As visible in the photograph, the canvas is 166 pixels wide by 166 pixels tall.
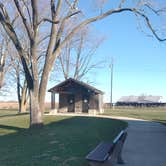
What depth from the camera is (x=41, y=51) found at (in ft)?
135

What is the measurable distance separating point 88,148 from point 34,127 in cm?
800

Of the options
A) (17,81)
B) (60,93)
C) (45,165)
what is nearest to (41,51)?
(60,93)

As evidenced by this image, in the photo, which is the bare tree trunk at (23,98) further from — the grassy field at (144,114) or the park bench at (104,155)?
the park bench at (104,155)

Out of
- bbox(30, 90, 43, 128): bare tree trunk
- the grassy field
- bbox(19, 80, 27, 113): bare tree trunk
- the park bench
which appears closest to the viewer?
the park bench

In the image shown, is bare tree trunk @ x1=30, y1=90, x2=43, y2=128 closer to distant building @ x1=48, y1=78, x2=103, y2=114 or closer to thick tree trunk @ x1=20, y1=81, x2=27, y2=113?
distant building @ x1=48, y1=78, x2=103, y2=114

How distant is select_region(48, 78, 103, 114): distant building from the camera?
146 ft

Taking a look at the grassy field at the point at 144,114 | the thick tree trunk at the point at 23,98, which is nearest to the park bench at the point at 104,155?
the grassy field at the point at 144,114

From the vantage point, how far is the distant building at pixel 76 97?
44594mm

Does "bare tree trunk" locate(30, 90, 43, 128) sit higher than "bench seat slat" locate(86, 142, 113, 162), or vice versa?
"bare tree trunk" locate(30, 90, 43, 128)

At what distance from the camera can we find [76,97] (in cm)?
4562

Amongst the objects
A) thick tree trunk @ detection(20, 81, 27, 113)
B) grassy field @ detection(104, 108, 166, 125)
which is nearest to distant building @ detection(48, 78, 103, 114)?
grassy field @ detection(104, 108, 166, 125)

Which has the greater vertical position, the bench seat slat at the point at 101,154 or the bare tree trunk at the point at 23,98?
the bare tree trunk at the point at 23,98

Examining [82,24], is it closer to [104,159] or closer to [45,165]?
[45,165]

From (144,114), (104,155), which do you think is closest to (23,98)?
(144,114)
